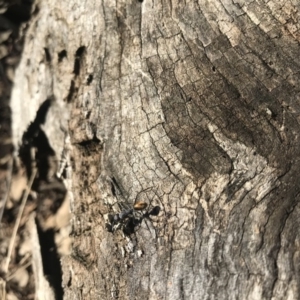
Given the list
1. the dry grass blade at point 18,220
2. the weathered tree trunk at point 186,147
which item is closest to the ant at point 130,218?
the weathered tree trunk at point 186,147

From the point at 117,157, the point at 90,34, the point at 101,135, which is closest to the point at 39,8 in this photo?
the point at 90,34

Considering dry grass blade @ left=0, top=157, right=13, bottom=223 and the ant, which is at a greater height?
dry grass blade @ left=0, top=157, right=13, bottom=223

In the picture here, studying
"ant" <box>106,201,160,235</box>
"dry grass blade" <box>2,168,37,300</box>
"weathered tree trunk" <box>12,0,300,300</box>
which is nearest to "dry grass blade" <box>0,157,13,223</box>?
"dry grass blade" <box>2,168,37,300</box>

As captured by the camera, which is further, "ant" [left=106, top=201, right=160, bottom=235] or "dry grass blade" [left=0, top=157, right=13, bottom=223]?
"dry grass blade" [left=0, top=157, right=13, bottom=223]

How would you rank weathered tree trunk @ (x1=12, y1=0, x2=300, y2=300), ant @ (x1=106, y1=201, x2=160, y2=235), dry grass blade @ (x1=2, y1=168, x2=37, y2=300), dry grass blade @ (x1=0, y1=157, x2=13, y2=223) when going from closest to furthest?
weathered tree trunk @ (x1=12, y1=0, x2=300, y2=300) → ant @ (x1=106, y1=201, x2=160, y2=235) → dry grass blade @ (x1=2, y1=168, x2=37, y2=300) → dry grass blade @ (x1=0, y1=157, x2=13, y2=223)

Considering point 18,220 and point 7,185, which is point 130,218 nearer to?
point 18,220

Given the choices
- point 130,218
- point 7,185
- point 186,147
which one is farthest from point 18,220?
point 186,147

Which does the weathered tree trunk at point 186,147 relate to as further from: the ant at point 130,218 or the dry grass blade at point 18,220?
the dry grass blade at point 18,220

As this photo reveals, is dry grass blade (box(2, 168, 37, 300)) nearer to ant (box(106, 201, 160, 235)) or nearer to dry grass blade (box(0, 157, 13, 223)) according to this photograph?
dry grass blade (box(0, 157, 13, 223))
